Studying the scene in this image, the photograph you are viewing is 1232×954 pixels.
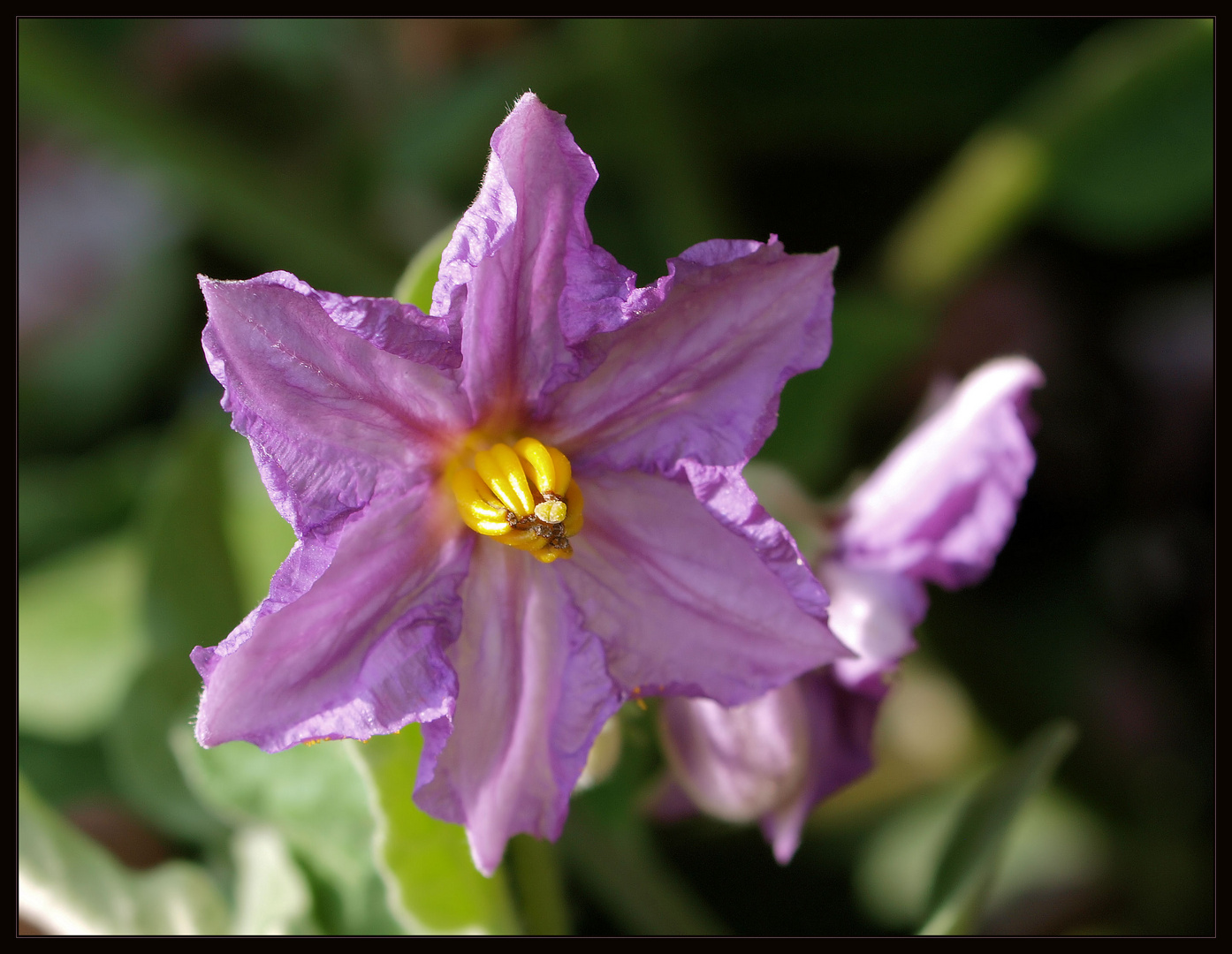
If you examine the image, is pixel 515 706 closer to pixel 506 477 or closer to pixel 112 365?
pixel 506 477

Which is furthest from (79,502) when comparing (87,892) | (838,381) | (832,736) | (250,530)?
(832,736)

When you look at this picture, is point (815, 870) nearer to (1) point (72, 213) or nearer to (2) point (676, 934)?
(2) point (676, 934)

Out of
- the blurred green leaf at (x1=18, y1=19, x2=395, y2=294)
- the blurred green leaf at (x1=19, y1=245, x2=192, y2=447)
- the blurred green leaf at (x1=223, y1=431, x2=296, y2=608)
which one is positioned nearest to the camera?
the blurred green leaf at (x1=223, y1=431, x2=296, y2=608)

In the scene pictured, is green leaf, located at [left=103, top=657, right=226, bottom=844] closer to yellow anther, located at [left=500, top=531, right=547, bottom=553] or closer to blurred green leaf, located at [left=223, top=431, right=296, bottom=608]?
blurred green leaf, located at [left=223, top=431, right=296, bottom=608]

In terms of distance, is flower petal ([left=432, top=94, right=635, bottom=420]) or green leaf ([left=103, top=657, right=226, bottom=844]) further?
green leaf ([left=103, top=657, right=226, bottom=844])

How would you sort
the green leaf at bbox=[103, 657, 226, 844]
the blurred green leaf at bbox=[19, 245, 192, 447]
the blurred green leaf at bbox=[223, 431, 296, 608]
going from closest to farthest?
1. the green leaf at bbox=[103, 657, 226, 844]
2. the blurred green leaf at bbox=[223, 431, 296, 608]
3. the blurred green leaf at bbox=[19, 245, 192, 447]

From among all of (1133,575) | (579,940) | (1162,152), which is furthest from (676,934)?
(1162,152)

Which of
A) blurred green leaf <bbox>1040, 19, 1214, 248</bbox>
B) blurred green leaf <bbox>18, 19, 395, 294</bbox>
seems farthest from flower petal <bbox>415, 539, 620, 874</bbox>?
blurred green leaf <bbox>1040, 19, 1214, 248</bbox>
